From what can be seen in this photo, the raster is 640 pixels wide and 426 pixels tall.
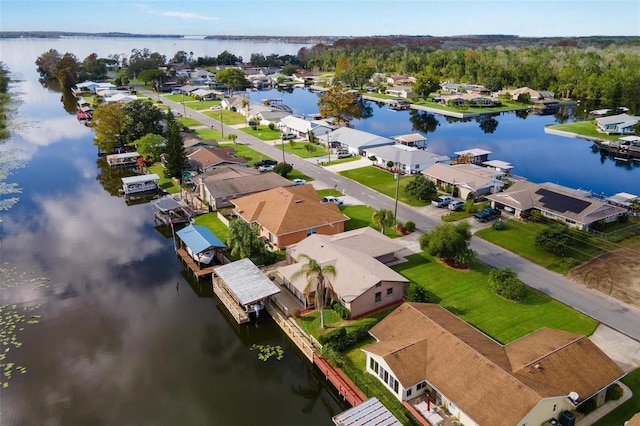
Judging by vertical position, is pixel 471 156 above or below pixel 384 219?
above

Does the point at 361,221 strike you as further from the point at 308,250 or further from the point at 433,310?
the point at 433,310

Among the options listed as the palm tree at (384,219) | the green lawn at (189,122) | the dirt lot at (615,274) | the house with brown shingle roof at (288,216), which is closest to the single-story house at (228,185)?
the house with brown shingle roof at (288,216)

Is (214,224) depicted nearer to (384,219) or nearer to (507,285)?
(384,219)

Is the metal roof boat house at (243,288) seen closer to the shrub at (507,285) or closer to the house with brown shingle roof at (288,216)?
the house with brown shingle roof at (288,216)

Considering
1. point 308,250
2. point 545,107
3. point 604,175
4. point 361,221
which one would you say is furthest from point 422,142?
point 545,107

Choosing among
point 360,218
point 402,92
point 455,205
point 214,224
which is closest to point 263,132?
point 214,224

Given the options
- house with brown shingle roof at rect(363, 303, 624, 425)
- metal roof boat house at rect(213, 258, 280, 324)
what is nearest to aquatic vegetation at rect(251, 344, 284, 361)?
metal roof boat house at rect(213, 258, 280, 324)

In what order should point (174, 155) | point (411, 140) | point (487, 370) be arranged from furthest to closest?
point (411, 140), point (174, 155), point (487, 370)
